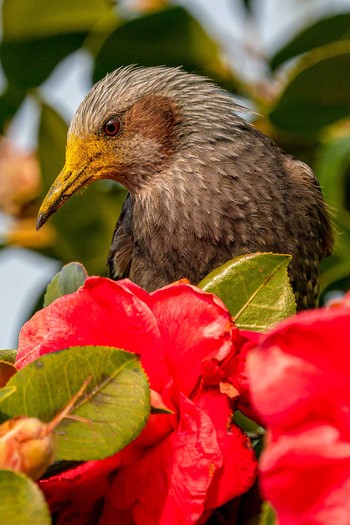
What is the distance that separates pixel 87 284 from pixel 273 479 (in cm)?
46

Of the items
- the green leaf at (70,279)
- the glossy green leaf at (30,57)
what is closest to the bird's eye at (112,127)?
the glossy green leaf at (30,57)

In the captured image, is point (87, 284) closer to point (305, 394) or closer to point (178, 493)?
point (178, 493)

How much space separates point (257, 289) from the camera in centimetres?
132

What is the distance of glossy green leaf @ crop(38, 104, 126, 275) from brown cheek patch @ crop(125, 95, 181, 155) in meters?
0.26

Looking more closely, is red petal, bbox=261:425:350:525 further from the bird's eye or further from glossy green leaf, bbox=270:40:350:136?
the bird's eye

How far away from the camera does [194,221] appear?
9.94ft

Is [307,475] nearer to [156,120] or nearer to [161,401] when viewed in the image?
[161,401]

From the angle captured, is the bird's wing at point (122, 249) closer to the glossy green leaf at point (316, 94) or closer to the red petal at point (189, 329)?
the glossy green leaf at point (316, 94)


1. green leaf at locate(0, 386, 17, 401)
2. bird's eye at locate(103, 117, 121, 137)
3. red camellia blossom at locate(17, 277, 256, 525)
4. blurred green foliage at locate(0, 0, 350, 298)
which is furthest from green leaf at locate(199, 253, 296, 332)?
bird's eye at locate(103, 117, 121, 137)

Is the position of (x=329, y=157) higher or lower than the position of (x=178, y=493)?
lower

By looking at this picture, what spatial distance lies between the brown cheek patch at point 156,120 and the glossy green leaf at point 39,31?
1.08ft

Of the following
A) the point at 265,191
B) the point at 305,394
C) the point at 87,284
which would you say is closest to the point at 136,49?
the point at 265,191

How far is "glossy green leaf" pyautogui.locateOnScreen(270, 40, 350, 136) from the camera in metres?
2.82

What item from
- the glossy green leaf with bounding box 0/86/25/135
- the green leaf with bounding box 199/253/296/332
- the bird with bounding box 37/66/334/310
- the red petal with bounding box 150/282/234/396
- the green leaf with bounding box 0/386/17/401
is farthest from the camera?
the glossy green leaf with bounding box 0/86/25/135
